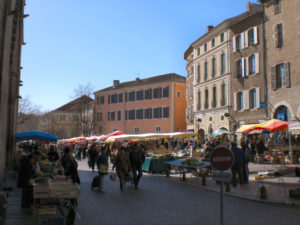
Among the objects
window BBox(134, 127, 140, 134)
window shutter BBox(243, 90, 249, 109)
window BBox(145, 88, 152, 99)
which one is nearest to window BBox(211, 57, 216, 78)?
window shutter BBox(243, 90, 249, 109)

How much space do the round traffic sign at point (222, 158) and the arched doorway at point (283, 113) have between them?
20696 millimetres

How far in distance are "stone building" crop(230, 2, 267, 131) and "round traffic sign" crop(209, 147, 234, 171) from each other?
2350 cm

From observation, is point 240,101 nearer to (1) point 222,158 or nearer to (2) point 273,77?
(2) point 273,77

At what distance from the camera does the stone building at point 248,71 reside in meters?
29.5

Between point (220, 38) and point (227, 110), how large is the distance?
7749mm

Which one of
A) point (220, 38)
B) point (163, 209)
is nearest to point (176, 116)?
point (220, 38)

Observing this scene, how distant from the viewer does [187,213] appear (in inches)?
357

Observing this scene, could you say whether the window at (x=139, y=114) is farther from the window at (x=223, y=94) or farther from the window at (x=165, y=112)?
the window at (x=223, y=94)

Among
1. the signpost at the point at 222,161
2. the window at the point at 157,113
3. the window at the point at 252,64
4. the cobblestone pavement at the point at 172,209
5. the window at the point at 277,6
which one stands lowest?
the cobblestone pavement at the point at 172,209

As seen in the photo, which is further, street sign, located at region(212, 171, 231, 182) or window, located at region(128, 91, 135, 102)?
window, located at region(128, 91, 135, 102)

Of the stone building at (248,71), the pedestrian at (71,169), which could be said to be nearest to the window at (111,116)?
the stone building at (248,71)

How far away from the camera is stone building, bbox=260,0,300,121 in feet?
83.1

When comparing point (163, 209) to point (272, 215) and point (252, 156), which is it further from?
point (252, 156)

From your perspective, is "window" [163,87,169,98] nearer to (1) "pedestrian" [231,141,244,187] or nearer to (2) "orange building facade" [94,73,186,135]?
(2) "orange building facade" [94,73,186,135]
